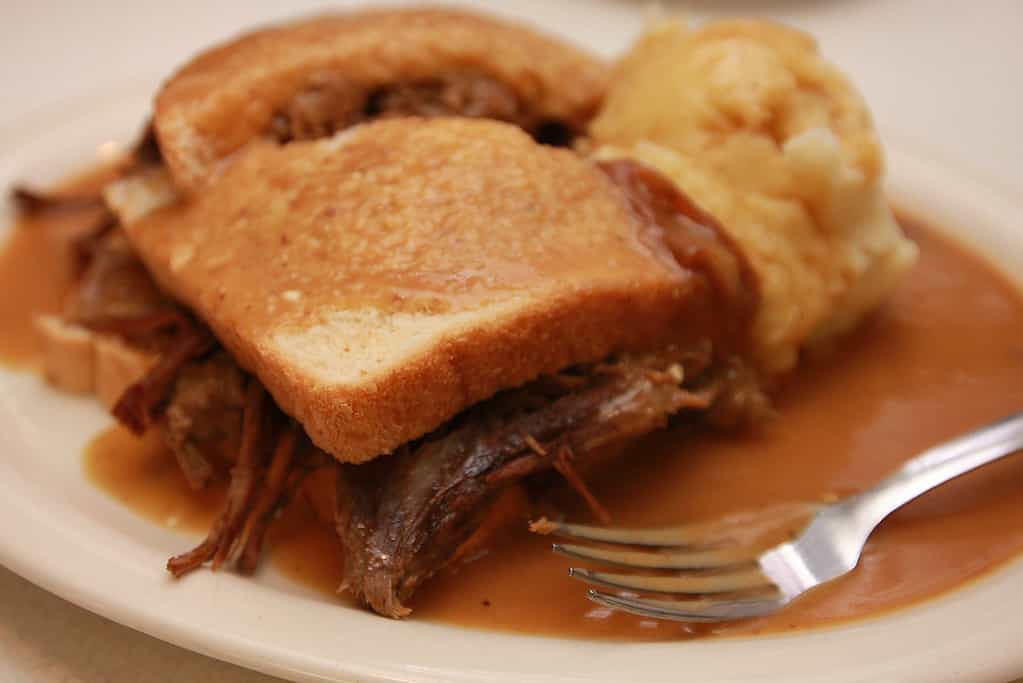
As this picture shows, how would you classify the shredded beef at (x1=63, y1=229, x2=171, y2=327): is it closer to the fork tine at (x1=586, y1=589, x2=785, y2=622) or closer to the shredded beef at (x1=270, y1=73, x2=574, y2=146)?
the shredded beef at (x1=270, y1=73, x2=574, y2=146)

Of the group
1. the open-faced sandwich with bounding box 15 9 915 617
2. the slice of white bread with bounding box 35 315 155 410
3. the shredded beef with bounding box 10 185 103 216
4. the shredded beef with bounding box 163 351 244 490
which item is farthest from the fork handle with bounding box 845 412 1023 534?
Result: the shredded beef with bounding box 10 185 103 216

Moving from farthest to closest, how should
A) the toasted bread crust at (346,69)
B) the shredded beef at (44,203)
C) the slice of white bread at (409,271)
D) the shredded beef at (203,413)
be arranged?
the shredded beef at (44,203) → the toasted bread crust at (346,69) → the shredded beef at (203,413) → the slice of white bread at (409,271)

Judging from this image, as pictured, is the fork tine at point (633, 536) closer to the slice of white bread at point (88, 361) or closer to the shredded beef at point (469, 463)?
the shredded beef at point (469, 463)

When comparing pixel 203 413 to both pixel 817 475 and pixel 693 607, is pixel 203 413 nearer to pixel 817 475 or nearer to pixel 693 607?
pixel 693 607

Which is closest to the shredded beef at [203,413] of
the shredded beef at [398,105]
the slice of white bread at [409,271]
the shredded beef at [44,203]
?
the slice of white bread at [409,271]

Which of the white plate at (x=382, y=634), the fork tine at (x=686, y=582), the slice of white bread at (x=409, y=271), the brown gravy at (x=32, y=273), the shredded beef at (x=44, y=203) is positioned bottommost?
the brown gravy at (x=32, y=273)

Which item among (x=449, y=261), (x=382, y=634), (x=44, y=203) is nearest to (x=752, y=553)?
(x=382, y=634)

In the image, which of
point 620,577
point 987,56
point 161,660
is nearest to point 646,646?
point 620,577
